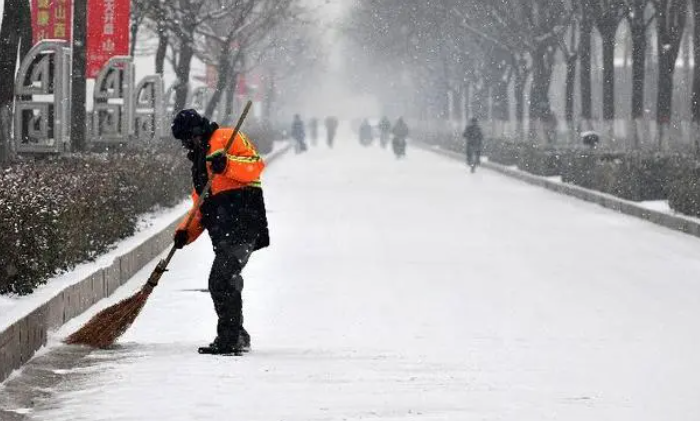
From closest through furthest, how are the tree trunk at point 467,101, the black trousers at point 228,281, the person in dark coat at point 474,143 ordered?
the black trousers at point 228,281 → the person in dark coat at point 474,143 → the tree trunk at point 467,101

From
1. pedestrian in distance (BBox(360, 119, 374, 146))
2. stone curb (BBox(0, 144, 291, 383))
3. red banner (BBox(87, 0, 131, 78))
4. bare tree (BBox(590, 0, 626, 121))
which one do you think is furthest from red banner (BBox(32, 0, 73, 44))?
pedestrian in distance (BBox(360, 119, 374, 146))

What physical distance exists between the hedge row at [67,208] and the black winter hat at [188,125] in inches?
58.6

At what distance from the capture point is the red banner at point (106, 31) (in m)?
33.1

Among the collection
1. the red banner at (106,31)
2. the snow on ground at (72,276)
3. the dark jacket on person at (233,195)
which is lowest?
the snow on ground at (72,276)

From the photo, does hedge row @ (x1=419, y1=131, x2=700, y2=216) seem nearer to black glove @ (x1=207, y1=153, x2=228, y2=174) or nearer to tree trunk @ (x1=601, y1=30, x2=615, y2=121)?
tree trunk @ (x1=601, y1=30, x2=615, y2=121)

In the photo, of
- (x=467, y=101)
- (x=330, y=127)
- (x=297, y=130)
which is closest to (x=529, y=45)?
(x=297, y=130)

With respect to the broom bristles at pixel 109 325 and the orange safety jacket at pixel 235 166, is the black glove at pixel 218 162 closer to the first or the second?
the orange safety jacket at pixel 235 166

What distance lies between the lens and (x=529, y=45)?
54.2 metres

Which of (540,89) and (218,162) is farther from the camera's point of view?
(540,89)

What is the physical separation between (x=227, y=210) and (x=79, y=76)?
56.4 feet

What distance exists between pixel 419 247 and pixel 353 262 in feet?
7.26

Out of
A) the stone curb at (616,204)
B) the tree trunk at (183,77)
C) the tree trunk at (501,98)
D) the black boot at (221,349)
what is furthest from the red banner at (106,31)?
the tree trunk at (501,98)

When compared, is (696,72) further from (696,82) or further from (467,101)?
(467,101)

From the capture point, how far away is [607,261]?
62.5 ft
